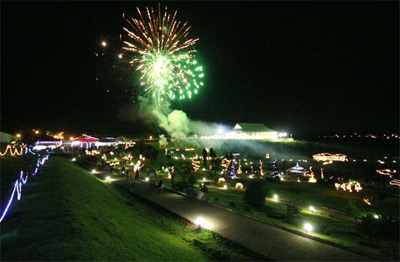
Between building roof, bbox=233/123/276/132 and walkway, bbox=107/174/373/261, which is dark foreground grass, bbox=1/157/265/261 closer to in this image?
walkway, bbox=107/174/373/261

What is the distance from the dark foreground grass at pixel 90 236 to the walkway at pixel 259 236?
0.67m

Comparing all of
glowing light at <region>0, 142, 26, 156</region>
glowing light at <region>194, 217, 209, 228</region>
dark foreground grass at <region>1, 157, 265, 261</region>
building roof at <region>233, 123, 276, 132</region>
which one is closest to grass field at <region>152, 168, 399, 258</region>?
glowing light at <region>194, 217, 209, 228</region>

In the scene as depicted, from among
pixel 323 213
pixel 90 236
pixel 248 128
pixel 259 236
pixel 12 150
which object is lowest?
pixel 323 213

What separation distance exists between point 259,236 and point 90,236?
630cm

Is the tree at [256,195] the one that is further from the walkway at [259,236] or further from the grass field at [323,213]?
the walkway at [259,236]

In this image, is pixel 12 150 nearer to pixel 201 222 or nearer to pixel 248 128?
pixel 201 222

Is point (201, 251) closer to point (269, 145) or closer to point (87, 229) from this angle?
point (87, 229)

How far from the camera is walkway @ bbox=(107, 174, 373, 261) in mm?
8672

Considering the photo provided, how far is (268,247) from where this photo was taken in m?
9.21

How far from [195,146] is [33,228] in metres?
57.3

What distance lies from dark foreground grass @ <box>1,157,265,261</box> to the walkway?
0.67 meters

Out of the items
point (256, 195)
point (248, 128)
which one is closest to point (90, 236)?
point (256, 195)

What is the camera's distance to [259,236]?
10211 millimetres

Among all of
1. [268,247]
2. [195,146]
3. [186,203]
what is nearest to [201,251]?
[268,247]
